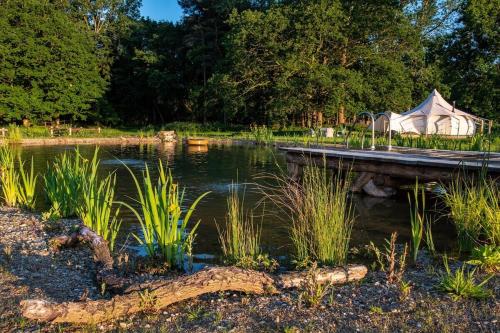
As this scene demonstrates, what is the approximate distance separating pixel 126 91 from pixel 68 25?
9485 millimetres

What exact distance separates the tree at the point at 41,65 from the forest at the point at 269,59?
0.28 ft

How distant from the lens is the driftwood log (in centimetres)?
308

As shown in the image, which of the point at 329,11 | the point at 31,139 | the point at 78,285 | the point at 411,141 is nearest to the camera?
the point at 78,285

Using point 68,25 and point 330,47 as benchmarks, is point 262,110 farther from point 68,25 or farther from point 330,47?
point 68,25

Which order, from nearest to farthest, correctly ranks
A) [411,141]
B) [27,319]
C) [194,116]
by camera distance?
[27,319], [411,141], [194,116]

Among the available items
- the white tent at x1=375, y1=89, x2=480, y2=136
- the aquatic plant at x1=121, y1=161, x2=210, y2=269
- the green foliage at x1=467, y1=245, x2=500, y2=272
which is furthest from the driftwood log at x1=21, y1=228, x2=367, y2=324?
the white tent at x1=375, y1=89, x2=480, y2=136

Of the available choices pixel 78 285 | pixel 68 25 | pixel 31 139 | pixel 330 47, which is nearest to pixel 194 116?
pixel 68 25

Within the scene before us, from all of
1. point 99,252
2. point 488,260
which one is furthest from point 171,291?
point 488,260

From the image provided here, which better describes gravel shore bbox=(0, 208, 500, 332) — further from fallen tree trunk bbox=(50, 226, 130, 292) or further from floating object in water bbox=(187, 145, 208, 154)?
floating object in water bbox=(187, 145, 208, 154)

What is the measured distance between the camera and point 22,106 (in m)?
33.5

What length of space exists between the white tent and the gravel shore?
1997 centimetres

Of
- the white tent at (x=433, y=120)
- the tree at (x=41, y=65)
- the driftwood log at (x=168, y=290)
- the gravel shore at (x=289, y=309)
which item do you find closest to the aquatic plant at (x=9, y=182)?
the gravel shore at (x=289, y=309)

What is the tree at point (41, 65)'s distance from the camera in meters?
33.8

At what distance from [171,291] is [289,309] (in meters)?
0.90
